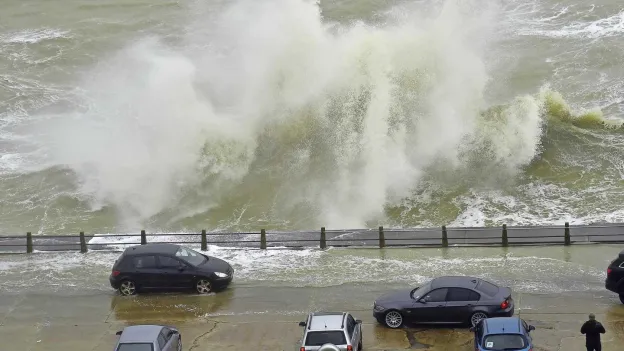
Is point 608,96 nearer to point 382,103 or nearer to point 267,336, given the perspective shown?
point 382,103

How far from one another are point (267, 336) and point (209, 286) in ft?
10.7

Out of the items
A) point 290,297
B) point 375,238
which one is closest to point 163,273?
point 290,297

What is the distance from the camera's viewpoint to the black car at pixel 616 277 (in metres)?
21.3

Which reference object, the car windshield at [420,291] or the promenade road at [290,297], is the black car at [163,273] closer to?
the promenade road at [290,297]

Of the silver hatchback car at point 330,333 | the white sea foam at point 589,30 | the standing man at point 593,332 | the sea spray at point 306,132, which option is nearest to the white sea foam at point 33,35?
the sea spray at point 306,132

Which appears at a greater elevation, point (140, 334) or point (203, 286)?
point (203, 286)

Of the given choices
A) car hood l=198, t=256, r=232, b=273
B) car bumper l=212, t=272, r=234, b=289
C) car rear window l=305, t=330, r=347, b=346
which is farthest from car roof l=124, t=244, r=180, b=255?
car rear window l=305, t=330, r=347, b=346

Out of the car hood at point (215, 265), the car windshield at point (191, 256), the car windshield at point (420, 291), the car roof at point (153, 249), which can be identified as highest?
the car roof at point (153, 249)

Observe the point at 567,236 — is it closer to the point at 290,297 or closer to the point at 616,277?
the point at 616,277

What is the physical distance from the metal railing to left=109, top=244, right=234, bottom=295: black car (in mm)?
3193

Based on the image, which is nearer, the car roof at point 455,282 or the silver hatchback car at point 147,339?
the silver hatchback car at point 147,339

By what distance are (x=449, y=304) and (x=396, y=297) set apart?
1256 mm

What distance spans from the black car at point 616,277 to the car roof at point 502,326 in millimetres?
4288

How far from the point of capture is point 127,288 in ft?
77.9
